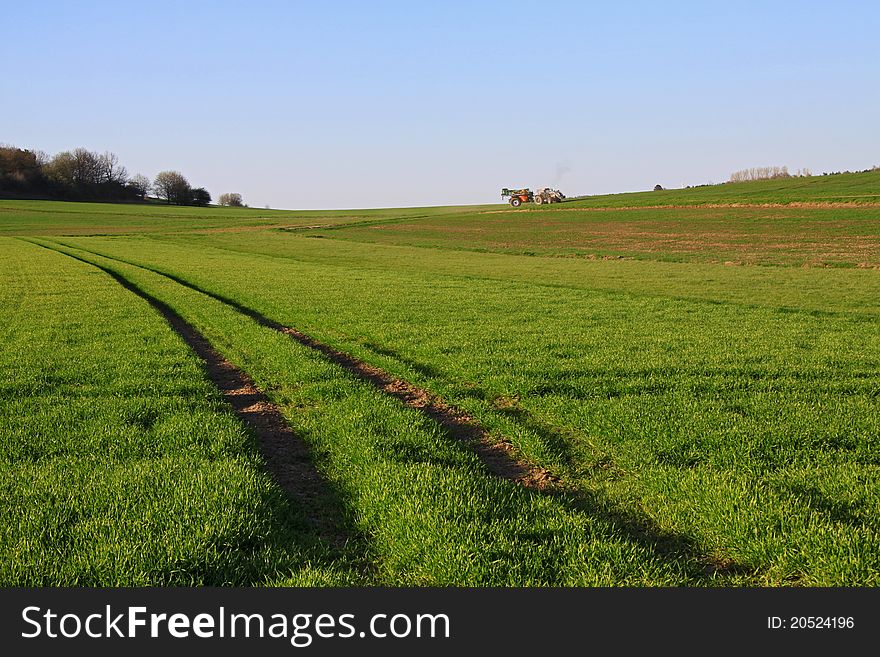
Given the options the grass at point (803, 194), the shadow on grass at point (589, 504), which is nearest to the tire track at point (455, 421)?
the shadow on grass at point (589, 504)

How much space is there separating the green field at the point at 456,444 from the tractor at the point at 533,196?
318 feet

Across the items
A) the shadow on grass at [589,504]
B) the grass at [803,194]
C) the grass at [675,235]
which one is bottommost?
the shadow on grass at [589,504]

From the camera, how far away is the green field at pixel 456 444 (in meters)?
5.03

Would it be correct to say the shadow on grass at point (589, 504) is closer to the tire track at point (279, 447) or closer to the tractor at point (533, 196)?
the tire track at point (279, 447)

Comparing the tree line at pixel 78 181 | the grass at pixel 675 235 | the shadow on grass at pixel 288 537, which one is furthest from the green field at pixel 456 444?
the tree line at pixel 78 181

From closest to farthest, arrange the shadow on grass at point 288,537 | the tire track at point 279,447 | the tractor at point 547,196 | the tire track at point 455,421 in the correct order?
the shadow on grass at point 288,537
the tire track at point 279,447
the tire track at point 455,421
the tractor at point 547,196

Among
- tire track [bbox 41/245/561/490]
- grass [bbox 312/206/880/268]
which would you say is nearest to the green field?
tire track [bbox 41/245/561/490]

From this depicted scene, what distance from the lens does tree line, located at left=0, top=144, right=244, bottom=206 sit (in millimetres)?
146500

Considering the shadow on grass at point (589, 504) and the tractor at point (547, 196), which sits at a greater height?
the tractor at point (547, 196)

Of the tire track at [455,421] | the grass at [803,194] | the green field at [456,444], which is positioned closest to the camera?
the green field at [456,444]

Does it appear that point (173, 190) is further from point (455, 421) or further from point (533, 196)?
point (455, 421)

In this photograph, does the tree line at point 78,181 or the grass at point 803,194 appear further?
the tree line at point 78,181

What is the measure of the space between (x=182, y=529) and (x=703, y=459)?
536 cm

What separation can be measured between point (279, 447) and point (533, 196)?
116979mm
